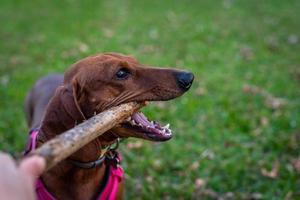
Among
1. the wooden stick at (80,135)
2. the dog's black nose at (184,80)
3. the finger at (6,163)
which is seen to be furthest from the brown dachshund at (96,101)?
the finger at (6,163)

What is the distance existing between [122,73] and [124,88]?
4.7 inches

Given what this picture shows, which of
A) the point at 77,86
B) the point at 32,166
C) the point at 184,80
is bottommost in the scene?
the point at 77,86

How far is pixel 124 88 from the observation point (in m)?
3.10

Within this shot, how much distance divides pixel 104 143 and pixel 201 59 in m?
5.54

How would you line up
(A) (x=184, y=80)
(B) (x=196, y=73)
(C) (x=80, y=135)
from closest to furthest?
(C) (x=80, y=135), (A) (x=184, y=80), (B) (x=196, y=73)

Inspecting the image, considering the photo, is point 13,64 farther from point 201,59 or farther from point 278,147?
point 278,147

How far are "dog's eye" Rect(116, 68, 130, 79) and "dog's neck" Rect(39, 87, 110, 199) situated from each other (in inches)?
14.1

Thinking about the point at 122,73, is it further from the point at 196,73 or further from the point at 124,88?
the point at 196,73

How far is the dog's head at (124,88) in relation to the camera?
305 cm

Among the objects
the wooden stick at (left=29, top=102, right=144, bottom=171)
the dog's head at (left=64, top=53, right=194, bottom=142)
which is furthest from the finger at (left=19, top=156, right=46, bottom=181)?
the dog's head at (left=64, top=53, right=194, bottom=142)

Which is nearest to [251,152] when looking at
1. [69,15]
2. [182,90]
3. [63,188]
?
[182,90]

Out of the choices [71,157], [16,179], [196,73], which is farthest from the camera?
[196,73]

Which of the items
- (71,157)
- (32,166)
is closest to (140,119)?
(71,157)

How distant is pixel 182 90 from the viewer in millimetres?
3115
